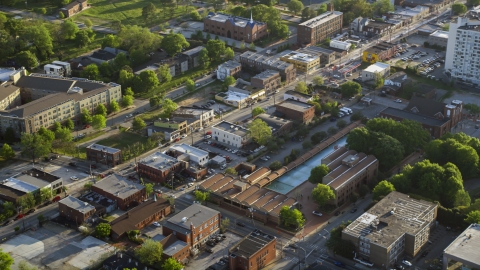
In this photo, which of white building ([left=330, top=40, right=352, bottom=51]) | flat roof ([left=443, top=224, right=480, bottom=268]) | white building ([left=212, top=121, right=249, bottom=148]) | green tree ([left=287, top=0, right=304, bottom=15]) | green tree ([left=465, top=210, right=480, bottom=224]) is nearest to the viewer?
flat roof ([left=443, top=224, right=480, bottom=268])

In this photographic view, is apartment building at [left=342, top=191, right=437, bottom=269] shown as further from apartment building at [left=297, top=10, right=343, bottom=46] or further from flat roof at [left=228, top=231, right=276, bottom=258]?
apartment building at [left=297, top=10, right=343, bottom=46]

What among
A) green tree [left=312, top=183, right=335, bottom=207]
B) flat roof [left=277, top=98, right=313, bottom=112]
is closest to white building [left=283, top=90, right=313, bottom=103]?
flat roof [left=277, top=98, right=313, bottom=112]

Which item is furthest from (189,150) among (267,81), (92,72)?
(92,72)

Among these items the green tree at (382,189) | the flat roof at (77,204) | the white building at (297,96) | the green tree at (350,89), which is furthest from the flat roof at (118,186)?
the green tree at (350,89)

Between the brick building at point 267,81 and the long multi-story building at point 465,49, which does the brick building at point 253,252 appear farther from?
the long multi-story building at point 465,49

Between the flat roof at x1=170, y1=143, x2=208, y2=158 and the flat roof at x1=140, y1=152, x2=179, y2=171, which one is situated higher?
the flat roof at x1=140, y1=152, x2=179, y2=171

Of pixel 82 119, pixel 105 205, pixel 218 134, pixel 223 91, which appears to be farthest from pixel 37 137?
pixel 223 91
